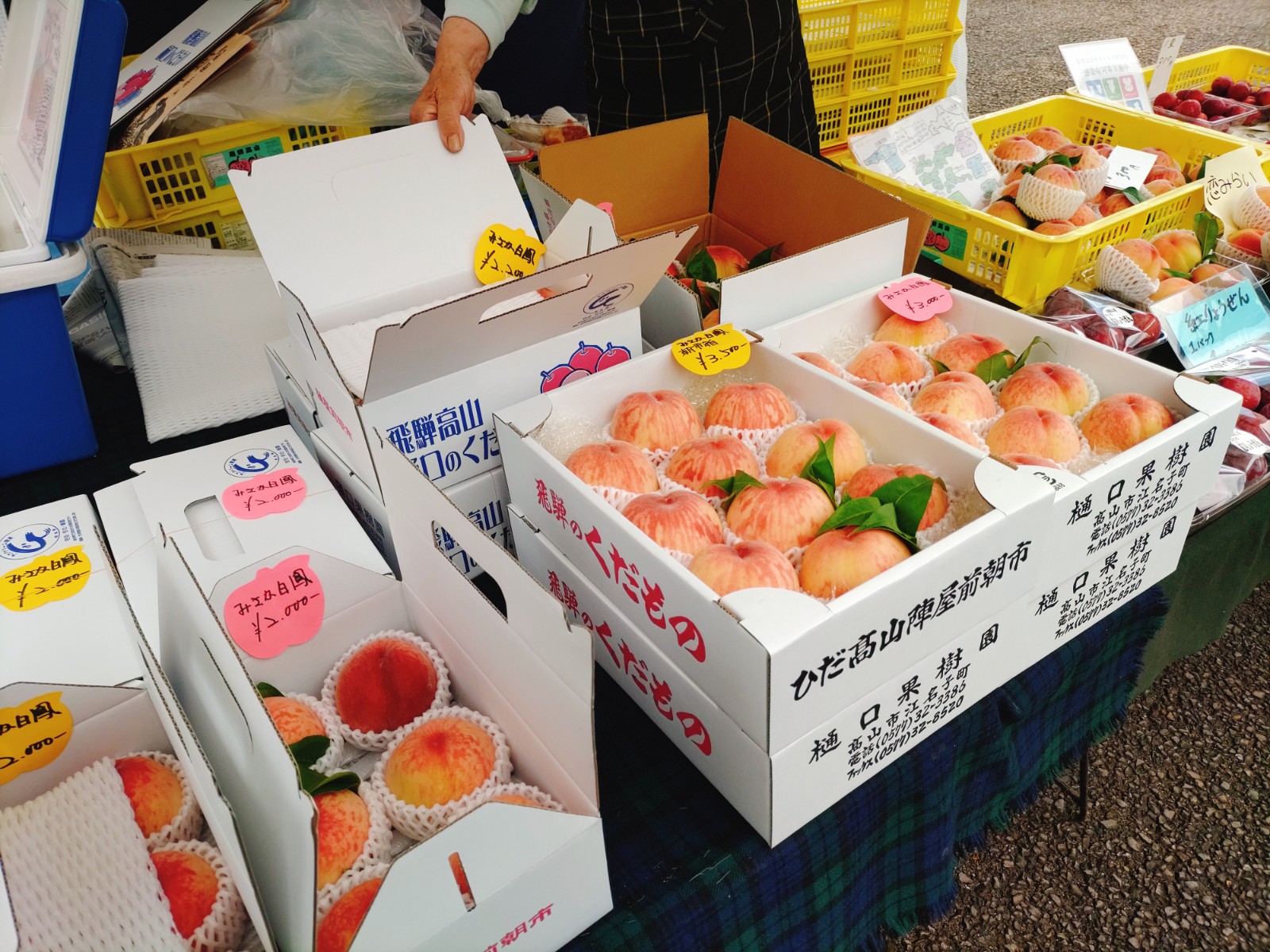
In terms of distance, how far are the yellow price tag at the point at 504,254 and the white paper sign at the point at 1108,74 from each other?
183 centimetres

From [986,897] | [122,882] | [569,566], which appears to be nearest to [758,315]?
[569,566]

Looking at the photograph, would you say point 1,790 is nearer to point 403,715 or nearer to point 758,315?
point 403,715

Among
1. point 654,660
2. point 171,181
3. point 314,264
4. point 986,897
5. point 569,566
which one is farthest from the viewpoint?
point 171,181

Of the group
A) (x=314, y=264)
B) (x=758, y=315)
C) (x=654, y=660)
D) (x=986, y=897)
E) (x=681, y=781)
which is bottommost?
(x=986, y=897)

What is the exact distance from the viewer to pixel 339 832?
2.42ft

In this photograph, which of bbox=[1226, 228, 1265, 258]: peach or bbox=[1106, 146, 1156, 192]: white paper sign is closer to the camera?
bbox=[1226, 228, 1265, 258]: peach

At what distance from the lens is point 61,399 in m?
1.26

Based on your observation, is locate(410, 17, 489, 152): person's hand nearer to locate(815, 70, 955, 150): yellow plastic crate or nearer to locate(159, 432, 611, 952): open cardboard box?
locate(159, 432, 611, 952): open cardboard box

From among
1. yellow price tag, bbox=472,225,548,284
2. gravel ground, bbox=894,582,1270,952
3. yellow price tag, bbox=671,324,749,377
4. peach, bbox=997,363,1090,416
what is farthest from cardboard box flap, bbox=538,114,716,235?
gravel ground, bbox=894,582,1270,952

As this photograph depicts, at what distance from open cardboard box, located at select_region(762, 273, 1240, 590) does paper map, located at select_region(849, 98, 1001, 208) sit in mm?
753

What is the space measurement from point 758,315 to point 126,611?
844 millimetres

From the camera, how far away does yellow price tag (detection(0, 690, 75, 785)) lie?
744 millimetres

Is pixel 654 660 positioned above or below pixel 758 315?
below

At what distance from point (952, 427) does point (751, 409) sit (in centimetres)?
23
